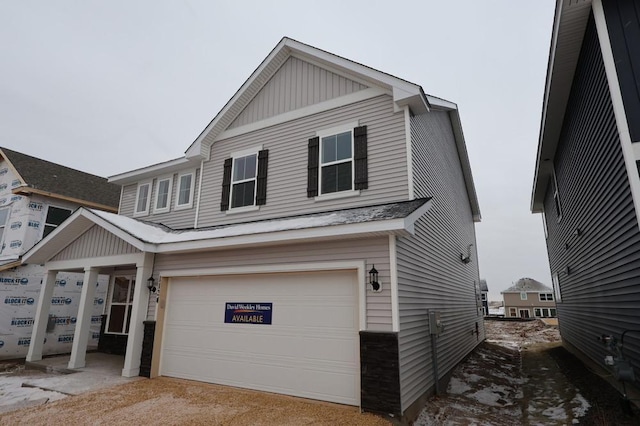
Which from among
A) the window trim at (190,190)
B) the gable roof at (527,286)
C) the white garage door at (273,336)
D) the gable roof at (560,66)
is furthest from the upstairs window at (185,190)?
the gable roof at (527,286)

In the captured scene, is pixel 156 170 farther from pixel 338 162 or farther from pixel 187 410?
pixel 187 410

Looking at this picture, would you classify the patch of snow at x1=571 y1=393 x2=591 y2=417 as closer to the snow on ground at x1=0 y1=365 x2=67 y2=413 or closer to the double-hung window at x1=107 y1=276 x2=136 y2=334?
the snow on ground at x1=0 y1=365 x2=67 y2=413

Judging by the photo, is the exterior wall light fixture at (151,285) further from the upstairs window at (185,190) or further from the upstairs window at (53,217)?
the upstairs window at (53,217)

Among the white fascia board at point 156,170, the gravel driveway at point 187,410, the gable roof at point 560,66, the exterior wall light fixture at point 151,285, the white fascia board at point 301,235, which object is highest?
the gable roof at point 560,66

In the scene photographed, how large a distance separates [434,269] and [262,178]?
16.6 ft

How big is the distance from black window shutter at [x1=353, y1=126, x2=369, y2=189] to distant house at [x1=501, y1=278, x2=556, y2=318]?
4775 cm

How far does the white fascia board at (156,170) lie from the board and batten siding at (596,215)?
982 centimetres

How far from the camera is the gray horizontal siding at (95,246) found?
30.4 ft

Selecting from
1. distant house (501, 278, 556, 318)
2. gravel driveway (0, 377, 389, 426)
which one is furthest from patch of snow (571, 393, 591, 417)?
distant house (501, 278, 556, 318)

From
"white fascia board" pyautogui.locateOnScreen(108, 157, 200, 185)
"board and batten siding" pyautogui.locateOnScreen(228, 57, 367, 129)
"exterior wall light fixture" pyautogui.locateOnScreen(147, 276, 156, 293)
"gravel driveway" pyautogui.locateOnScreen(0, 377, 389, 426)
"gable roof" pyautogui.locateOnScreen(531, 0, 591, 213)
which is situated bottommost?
"gravel driveway" pyautogui.locateOnScreen(0, 377, 389, 426)

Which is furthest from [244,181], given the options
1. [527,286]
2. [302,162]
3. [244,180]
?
[527,286]

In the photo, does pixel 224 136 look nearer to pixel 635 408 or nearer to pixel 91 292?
pixel 91 292

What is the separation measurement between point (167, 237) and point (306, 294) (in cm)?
455

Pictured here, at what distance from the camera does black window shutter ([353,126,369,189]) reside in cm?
747
